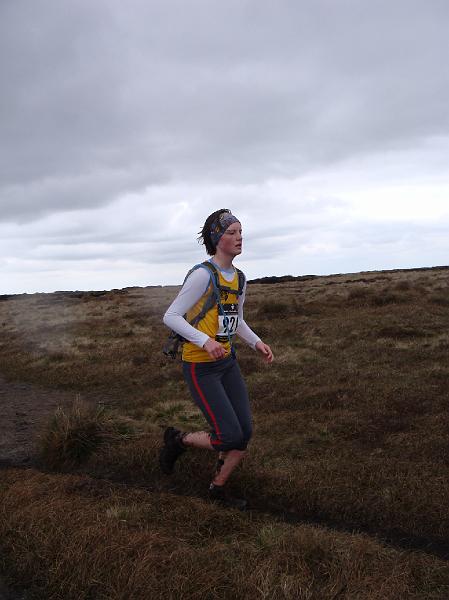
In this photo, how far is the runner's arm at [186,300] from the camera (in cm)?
458

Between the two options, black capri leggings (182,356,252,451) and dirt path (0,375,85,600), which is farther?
dirt path (0,375,85,600)

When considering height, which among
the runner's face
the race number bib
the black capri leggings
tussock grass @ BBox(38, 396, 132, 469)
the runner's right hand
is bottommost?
tussock grass @ BBox(38, 396, 132, 469)

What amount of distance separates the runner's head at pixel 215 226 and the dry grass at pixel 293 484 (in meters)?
2.55

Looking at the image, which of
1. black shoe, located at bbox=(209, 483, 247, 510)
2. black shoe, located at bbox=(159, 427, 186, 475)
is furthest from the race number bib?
black shoe, located at bbox=(209, 483, 247, 510)

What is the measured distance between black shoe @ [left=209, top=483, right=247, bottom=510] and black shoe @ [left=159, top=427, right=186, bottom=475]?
0.63 meters

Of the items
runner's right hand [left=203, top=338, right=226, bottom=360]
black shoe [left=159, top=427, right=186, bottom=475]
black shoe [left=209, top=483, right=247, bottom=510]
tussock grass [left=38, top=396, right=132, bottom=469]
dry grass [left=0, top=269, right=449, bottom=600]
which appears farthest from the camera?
tussock grass [left=38, top=396, right=132, bottom=469]

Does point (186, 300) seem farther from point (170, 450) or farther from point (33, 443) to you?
point (33, 443)

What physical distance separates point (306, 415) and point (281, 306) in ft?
45.5

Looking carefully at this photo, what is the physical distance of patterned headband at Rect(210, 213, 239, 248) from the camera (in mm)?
4816

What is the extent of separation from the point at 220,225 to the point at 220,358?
1.27 metres

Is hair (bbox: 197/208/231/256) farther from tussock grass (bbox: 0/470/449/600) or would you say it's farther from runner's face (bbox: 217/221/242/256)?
tussock grass (bbox: 0/470/449/600)

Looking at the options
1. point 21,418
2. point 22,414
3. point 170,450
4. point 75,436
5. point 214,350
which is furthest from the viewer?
point 22,414

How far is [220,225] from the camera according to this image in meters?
4.84

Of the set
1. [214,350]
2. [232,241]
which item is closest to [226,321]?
[214,350]
